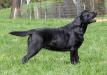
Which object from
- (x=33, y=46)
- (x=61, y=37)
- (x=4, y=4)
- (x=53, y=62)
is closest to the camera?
(x=33, y=46)

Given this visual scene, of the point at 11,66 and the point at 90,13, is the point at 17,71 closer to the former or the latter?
the point at 11,66

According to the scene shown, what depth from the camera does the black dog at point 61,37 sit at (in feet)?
31.2

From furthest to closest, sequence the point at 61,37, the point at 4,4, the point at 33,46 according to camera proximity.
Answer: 1. the point at 4,4
2. the point at 61,37
3. the point at 33,46

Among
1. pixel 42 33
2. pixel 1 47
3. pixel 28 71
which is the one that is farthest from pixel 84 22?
pixel 1 47

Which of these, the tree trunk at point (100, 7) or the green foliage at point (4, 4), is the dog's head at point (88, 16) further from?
the green foliage at point (4, 4)

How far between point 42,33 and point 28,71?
124 centimetres

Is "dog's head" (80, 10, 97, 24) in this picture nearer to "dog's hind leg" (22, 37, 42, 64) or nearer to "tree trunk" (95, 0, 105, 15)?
"dog's hind leg" (22, 37, 42, 64)

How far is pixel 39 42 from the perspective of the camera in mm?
9508

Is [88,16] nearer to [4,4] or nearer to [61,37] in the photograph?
[61,37]

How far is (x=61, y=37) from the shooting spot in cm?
969

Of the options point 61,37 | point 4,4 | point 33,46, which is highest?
point 61,37

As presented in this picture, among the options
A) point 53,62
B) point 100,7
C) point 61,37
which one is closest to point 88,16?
point 61,37

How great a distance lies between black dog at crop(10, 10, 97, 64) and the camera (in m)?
9.52

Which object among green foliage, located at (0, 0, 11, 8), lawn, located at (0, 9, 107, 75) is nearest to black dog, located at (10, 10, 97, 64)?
lawn, located at (0, 9, 107, 75)
